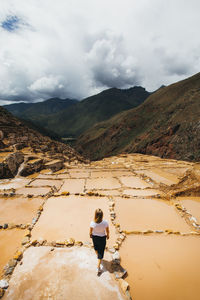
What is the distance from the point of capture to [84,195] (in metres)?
8.88

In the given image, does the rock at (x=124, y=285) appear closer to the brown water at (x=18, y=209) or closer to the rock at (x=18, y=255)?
the rock at (x=18, y=255)

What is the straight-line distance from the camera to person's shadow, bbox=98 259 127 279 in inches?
156

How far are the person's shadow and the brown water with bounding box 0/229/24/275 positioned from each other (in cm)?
298

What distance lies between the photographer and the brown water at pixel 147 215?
20.4 ft

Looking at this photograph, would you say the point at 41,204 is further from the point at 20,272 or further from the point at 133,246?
the point at 133,246

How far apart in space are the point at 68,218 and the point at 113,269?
3.10 metres

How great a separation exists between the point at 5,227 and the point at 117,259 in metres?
4.73

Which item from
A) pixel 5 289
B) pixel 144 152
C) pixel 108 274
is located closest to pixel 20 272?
pixel 5 289

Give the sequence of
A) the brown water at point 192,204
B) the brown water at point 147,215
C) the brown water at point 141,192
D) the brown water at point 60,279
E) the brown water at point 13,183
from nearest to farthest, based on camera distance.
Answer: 1. the brown water at point 60,279
2. the brown water at point 147,215
3. the brown water at point 192,204
4. the brown water at point 141,192
5. the brown water at point 13,183

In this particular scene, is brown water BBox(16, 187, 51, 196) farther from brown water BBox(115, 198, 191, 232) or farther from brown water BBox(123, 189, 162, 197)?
brown water BBox(123, 189, 162, 197)

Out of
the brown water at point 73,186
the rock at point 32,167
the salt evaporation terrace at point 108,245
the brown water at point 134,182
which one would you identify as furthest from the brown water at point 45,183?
→ the brown water at point 134,182

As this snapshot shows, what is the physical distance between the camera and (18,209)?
291 inches

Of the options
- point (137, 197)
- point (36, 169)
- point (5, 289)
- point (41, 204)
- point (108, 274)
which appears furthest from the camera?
point (36, 169)

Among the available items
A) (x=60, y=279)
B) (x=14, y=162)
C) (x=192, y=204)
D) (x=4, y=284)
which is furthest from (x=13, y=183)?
(x=192, y=204)
